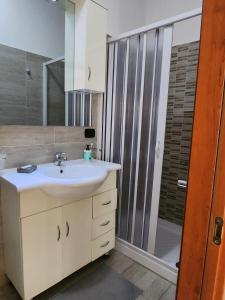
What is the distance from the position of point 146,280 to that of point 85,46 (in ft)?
6.17

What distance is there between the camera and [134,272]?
66.1 inches

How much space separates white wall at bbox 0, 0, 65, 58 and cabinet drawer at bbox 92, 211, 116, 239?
134 cm

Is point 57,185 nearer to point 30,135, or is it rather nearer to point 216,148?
point 30,135

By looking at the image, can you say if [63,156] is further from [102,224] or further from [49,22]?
[49,22]

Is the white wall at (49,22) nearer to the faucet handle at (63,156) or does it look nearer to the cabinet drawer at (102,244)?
the faucet handle at (63,156)

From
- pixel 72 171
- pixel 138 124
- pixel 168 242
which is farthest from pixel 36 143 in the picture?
pixel 168 242

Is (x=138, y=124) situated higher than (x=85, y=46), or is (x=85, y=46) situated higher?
(x=85, y=46)

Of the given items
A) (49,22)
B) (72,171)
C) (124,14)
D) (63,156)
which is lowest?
(72,171)

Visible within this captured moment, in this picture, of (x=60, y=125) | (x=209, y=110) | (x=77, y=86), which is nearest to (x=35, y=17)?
(x=77, y=86)

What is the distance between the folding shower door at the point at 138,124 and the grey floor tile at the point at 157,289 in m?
0.23

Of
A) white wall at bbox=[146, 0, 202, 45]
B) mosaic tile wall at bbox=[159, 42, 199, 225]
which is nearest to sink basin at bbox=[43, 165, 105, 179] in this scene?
mosaic tile wall at bbox=[159, 42, 199, 225]

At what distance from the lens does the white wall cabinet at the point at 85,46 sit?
161 centimetres

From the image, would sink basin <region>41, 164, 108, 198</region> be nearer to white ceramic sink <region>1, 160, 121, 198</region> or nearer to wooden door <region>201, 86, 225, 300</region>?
white ceramic sink <region>1, 160, 121, 198</region>

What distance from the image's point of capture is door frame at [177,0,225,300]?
0.52m
